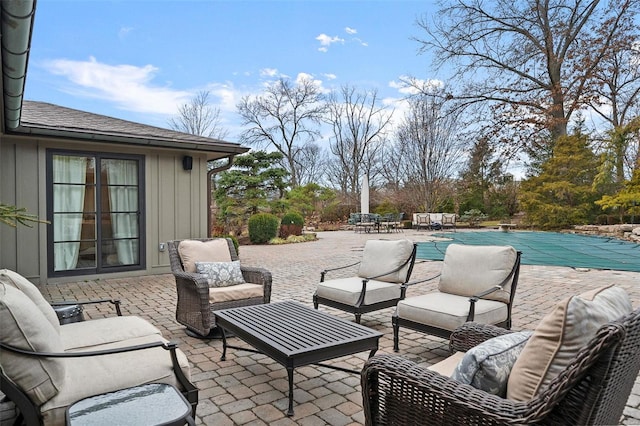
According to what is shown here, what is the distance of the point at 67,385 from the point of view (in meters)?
1.82

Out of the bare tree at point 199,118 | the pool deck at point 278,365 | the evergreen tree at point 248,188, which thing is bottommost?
the pool deck at point 278,365

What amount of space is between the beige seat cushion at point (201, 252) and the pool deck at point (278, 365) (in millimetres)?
690

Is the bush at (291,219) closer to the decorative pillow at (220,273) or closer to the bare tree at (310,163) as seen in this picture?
the decorative pillow at (220,273)

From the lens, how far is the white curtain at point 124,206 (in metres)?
6.90

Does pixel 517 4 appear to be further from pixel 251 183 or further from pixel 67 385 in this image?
pixel 67 385

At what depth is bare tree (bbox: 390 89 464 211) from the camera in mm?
22328

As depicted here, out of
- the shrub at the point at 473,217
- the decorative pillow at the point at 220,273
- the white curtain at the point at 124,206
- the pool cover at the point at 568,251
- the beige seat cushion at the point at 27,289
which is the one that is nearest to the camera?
the beige seat cushion at the point at 27,289

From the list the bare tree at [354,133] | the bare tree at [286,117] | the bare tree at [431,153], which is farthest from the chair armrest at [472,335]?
the bare tree at [354,133]

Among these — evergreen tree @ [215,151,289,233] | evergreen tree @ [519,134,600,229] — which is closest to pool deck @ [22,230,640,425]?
evergreen tree @ [215,151,289,233]

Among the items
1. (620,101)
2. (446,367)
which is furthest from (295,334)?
(620,101)

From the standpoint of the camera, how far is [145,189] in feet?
23.5

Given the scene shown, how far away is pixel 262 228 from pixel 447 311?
35.0 ft

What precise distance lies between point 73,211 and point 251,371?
5056 mm

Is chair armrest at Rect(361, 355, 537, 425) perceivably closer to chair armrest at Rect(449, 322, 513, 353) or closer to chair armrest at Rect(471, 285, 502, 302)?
chair armrest at Rect(449, 322, 513, 353)
